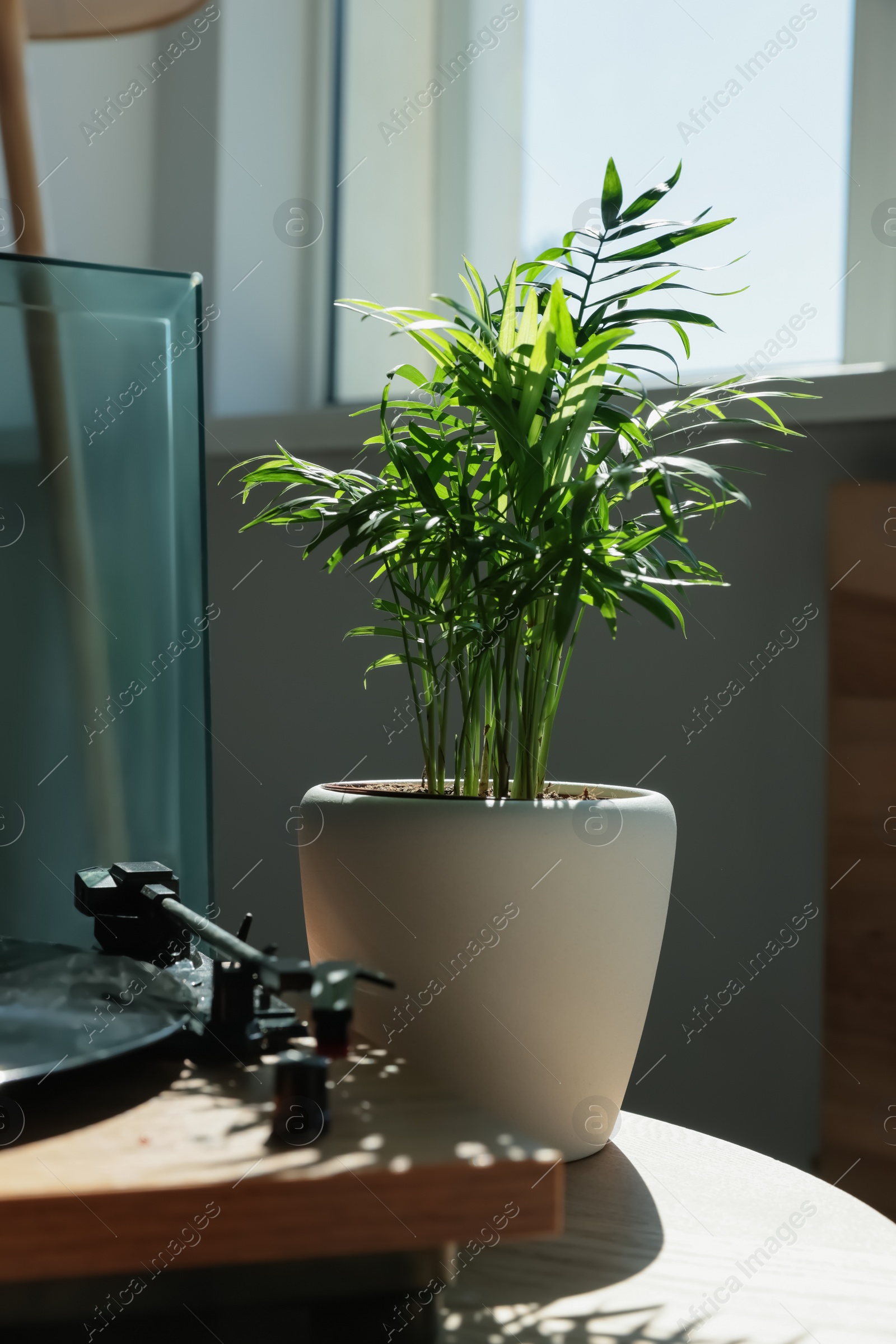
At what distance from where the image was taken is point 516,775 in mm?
743

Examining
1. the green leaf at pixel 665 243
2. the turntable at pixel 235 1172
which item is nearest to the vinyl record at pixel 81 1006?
the turntable at pixel 235 1172

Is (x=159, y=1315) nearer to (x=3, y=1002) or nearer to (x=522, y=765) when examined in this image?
(x=3, y=1002)

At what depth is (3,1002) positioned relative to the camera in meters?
0.55

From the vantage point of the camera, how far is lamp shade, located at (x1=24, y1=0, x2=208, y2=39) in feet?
3.21

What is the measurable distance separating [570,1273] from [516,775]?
295mm

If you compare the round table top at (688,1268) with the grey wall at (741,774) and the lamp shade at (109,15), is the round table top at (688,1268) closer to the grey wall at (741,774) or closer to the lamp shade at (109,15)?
the grey wall at (741,774)

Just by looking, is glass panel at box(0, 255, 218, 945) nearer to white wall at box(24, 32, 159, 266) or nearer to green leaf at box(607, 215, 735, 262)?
green leaf at box(607, 215, 735, 262)

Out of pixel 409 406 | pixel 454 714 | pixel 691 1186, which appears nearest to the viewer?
pixel 691 1186

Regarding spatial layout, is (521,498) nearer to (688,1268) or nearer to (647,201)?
(647,201)

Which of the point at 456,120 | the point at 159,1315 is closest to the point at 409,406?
the point at 159,1315

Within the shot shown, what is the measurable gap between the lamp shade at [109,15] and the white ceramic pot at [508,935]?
0.74 metres

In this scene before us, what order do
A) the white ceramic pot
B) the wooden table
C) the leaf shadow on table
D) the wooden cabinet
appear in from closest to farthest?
the wooden table → the leaf shadow on table → the white ceramic pot → the wooden cabinet

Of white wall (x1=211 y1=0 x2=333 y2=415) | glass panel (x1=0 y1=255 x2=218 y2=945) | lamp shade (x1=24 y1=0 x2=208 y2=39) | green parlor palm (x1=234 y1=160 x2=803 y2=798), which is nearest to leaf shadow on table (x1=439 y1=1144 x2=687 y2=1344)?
green parlor palm (x1=234 y1=160 x2=803 y2=798)

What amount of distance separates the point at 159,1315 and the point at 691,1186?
360 mm
